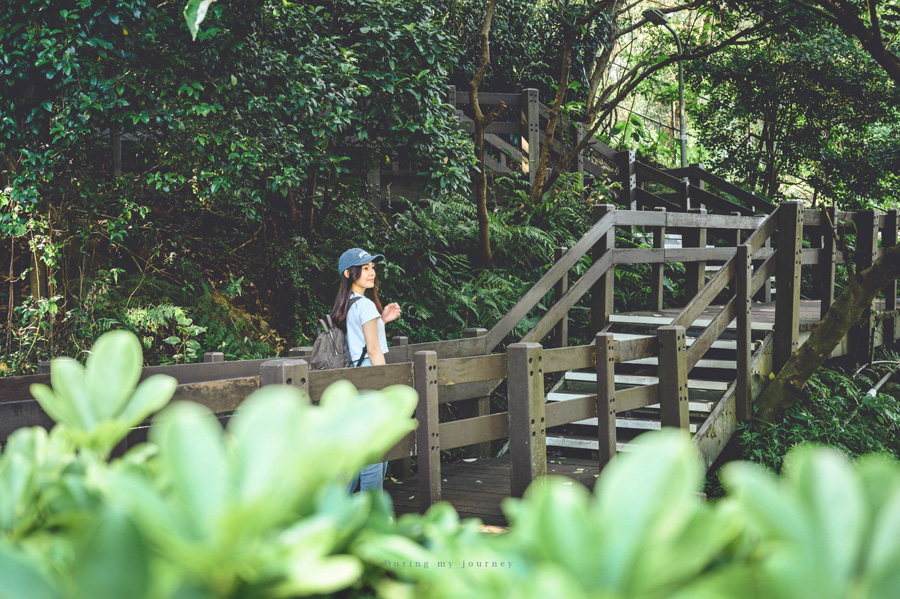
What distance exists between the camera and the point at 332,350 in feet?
14.6

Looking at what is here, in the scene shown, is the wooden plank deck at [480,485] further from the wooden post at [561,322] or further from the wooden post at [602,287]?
the wooden post at [602,287]

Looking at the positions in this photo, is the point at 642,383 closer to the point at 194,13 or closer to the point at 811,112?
the point at 194,13

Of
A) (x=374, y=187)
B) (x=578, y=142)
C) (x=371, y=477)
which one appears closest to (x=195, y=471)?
(x=371, y=477)

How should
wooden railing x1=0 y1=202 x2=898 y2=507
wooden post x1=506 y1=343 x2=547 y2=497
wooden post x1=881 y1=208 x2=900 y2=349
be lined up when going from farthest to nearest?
wooden post x1=881 y1=208 x2=900 y2=349
wooden post x1=506 y1=343 x2=547 y2=497
wooden railing x1=0 y1=202 x2=898 y2=507

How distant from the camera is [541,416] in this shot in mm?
4035

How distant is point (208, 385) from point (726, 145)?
12.7 m

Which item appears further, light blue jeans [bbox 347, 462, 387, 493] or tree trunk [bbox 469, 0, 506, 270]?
tree trunk [bbox 469, 0, 506, 270]

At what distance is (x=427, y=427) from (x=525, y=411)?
1.84 feet

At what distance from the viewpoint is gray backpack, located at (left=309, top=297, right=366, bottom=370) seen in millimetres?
4449

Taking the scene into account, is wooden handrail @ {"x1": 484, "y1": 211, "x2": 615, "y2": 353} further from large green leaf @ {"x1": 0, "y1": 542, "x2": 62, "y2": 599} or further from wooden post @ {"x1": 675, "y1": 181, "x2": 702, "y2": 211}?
large green leaf @ {"x1": 0, "y1": 542, "x2": 62, "y2": 599}

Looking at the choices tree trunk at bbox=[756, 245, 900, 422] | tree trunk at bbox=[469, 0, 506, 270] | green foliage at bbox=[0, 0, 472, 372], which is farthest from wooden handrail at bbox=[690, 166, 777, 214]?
green foliage at bbox=[0, 0, 472, 372]

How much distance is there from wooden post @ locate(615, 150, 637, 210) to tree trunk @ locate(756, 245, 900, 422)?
19.6 feet

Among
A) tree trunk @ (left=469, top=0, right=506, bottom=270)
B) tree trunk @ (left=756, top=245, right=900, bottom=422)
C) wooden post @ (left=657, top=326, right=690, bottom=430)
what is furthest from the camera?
tree trunk @ (left=469, top=0, right=506, bottom=270)

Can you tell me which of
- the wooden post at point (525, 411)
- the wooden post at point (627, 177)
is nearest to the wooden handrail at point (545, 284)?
the wooden post at point (525, 411)
